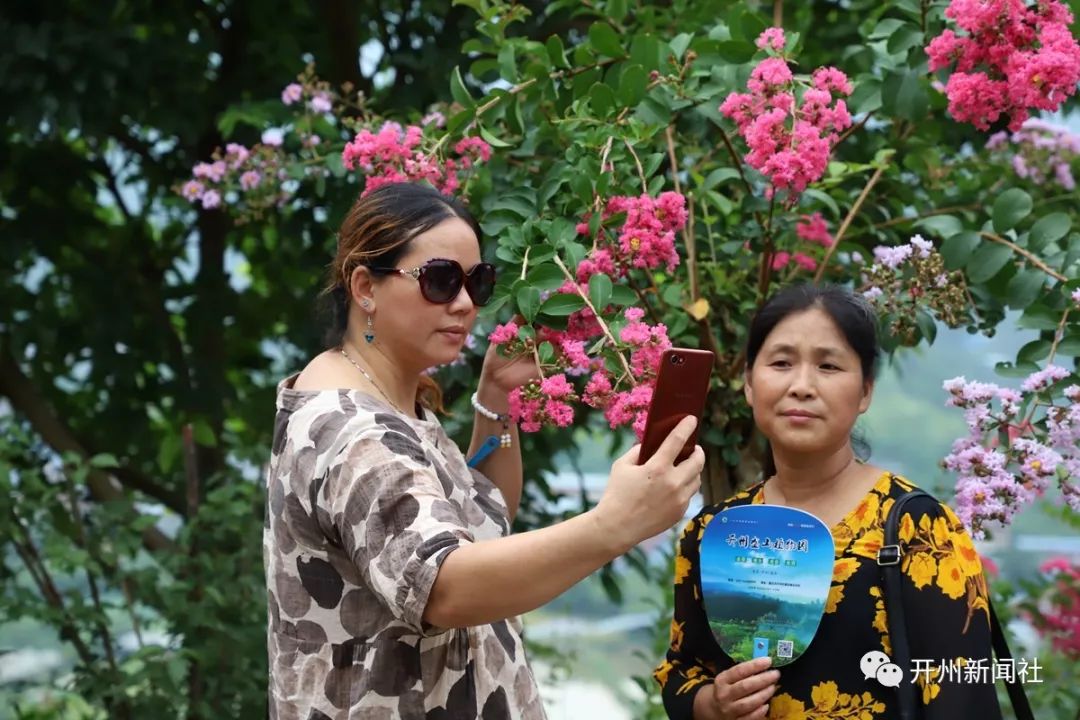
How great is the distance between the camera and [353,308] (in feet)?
6.33

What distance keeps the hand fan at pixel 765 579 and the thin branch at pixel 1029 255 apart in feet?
2.72

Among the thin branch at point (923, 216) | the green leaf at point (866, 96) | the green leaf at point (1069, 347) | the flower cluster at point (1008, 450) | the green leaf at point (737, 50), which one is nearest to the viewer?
the flower cluster at point (1008, 450)

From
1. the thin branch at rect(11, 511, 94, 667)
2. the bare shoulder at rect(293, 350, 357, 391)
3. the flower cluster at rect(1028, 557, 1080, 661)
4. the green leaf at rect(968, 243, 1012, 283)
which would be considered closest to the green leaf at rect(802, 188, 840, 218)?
the green leaf at rect(968, 243, 1012, 283)

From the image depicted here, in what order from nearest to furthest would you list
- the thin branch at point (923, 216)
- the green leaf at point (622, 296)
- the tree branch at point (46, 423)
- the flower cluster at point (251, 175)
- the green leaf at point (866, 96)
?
the green leaf at point (622, 296) → the green leaf at point (866, 96) → the thin branch at point (923, 216) → the flower cluster at point (251, 175) → the tree branch at point (46, 423)

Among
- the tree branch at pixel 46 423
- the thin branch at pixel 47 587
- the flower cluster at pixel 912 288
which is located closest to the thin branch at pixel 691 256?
the flower cluster at pixel 912 288

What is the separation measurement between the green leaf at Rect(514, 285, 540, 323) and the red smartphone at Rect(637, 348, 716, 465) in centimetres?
64

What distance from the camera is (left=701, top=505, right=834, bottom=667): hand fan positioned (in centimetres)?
188

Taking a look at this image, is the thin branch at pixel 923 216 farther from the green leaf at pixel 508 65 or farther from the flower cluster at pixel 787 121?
the green leaf at pixel 508 65

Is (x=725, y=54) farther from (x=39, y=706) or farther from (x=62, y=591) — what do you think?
(x=39, y=706)

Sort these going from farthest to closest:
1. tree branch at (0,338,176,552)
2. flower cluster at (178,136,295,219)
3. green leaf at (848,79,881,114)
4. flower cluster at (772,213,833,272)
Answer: tree branch at (0,338,176,552)
flower cluster at (178,136,295,219)
flower cluster at (772,213,833,272)
green leaf at (848,79,881,114)

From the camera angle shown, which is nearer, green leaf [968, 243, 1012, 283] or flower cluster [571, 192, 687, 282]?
flower cluster [571, 192, 687, 282]

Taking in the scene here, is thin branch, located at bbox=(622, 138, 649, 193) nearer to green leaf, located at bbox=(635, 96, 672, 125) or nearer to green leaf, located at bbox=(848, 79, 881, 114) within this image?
green leaf, located at bbox=(635, 96, 672, 125)

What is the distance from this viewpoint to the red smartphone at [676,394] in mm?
1514

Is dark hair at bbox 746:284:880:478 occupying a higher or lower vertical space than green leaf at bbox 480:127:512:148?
lower
